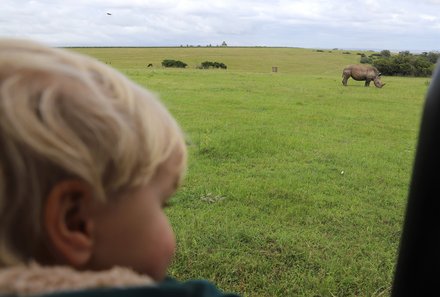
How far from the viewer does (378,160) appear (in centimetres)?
596

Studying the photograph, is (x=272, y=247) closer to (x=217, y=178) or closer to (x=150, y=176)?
(x=217, y=178)

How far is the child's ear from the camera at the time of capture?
73 cm

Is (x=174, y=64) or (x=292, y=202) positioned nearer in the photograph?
(x=292, y=202)

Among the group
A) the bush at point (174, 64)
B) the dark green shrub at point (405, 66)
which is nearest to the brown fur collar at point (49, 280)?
the dark green shrub at point (405, 66)

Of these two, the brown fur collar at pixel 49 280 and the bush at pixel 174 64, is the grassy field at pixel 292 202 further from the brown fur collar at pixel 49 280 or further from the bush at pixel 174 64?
the bush at pixel 174 64

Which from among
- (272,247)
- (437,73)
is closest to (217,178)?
(272,247)

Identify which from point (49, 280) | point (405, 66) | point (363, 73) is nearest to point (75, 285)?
point (49, 280)

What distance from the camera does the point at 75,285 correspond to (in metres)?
0.70

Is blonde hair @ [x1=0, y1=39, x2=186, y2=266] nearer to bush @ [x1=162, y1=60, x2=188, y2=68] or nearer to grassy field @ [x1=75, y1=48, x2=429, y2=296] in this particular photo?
grassy field @ [x1=75, y1=48, x2=429, y2=296]

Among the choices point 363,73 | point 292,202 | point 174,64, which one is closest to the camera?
point 292,202

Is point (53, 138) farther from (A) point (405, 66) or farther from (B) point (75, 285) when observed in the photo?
→ (A) point (405, 66)

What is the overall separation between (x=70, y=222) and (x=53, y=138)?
5.2 inches

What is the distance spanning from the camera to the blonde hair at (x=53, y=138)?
0.71 m

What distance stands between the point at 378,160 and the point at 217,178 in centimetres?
215
